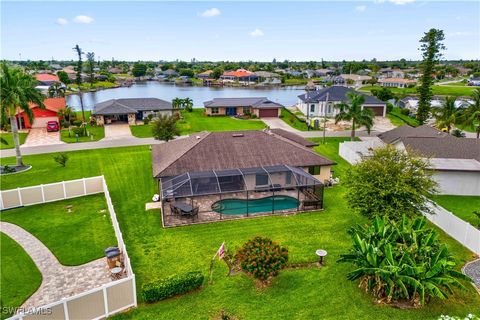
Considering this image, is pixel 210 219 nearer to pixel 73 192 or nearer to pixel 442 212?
pixel 73 192

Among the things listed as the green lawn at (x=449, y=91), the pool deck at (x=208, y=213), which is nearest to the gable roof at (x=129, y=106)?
the pool deck at (x=208, y=213)

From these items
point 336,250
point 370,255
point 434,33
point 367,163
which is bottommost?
point 336,250

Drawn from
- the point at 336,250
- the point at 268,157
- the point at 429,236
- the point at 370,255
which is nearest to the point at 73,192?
the point at 268,157

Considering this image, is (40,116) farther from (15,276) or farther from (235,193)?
(15,276)

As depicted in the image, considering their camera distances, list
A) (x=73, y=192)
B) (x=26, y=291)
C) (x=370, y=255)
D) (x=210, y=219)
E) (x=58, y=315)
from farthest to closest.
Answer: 1. (x=73, y=192)
2. (x=210, y=219)
3. (x=26, y=291)
4. (x=370, y=255)
5. (x=58, y=315)

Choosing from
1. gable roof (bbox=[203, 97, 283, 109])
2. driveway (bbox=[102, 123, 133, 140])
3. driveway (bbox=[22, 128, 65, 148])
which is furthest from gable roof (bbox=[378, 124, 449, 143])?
driveway (bbox=[22, 128, 65, 148])

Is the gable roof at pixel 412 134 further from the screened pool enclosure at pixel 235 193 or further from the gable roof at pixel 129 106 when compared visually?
the gable roof at pixel 129 106
